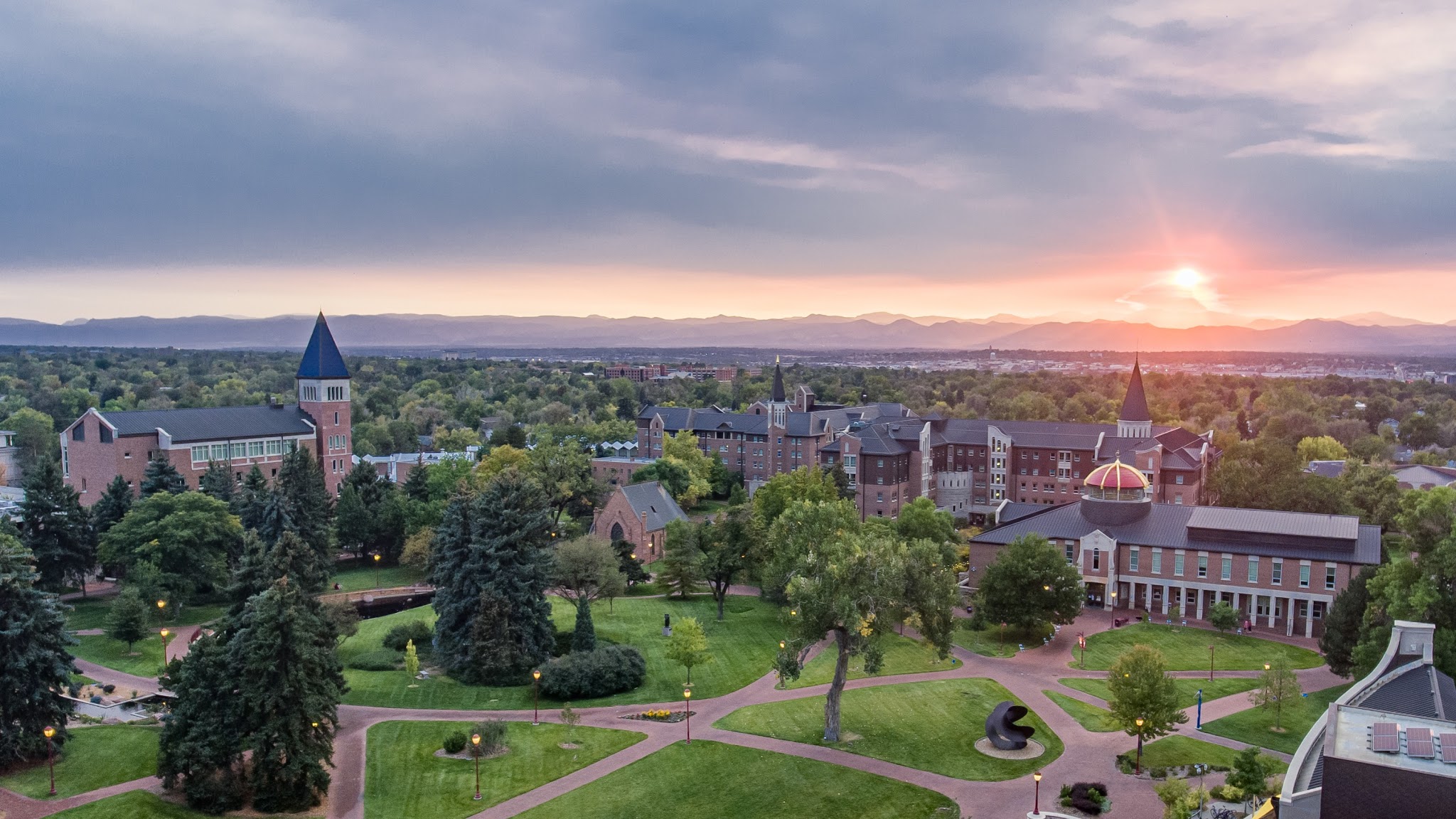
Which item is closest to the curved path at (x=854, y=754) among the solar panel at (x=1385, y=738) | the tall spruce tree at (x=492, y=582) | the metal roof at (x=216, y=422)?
the tall spruce tree at (x=492, y=582)

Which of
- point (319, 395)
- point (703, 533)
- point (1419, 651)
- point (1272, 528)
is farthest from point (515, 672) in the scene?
point (319, 395)

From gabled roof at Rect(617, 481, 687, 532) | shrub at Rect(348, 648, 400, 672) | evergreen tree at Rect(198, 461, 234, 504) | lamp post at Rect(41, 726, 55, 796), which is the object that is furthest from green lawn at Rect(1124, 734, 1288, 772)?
evergreen tree at Rect(198, 461, 234, 504)

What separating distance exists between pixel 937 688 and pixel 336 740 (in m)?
27.5

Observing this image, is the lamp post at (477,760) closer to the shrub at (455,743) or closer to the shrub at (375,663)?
the shrub at (455,743)

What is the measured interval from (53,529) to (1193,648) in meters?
70.1

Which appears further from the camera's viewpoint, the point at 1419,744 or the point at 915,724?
the point at 915,724

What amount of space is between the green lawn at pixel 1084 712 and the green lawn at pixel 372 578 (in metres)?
48.6

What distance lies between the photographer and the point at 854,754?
130ft

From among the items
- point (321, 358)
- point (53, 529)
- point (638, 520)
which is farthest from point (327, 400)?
point (638, 520)

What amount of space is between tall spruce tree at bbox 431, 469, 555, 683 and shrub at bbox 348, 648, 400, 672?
2762 millimetres

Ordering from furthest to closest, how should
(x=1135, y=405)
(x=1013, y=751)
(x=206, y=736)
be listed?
(x=1135, y=405) → (x=1013, y=751) → (x=206, y=736)

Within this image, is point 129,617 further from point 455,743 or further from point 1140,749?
point 1140,749

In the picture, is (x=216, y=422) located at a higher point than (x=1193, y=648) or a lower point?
higher

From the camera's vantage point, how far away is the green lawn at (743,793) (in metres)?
35.3
